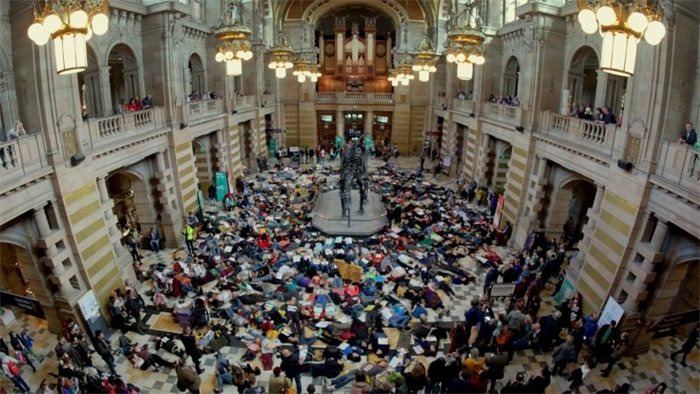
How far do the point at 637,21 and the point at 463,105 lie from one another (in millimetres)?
20347

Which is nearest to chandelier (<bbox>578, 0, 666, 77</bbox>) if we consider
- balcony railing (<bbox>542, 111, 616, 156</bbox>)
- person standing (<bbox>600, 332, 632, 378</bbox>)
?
person standing (<bbox>600, 332, 632, 378</bbox>)

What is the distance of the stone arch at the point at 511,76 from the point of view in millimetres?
20609

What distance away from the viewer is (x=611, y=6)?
4.52 m

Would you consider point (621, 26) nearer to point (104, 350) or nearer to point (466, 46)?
point (466, 46)

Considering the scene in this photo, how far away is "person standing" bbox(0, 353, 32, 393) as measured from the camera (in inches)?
326

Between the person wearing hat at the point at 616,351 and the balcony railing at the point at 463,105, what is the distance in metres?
14.8

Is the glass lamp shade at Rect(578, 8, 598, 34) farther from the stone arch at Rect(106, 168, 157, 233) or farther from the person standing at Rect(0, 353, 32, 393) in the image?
the stone arch at Rect(106, 168, 157, 233)

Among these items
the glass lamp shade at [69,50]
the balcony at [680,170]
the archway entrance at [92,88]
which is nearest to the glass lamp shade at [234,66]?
the archway entrance at [92,88]

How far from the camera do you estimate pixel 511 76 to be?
21.1 meters

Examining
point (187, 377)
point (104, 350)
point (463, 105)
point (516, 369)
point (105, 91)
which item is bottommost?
point (516, 369)

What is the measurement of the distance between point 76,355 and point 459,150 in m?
21.9

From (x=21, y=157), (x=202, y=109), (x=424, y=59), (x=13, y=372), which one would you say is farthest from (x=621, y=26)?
(x=202, y=109)

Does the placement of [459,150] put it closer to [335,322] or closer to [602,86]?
[602,86]

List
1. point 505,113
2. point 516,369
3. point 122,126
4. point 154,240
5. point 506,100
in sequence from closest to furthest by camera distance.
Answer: point 516,369 < point 122,126 < point 154,240 < point 505,113 < point 506,100
